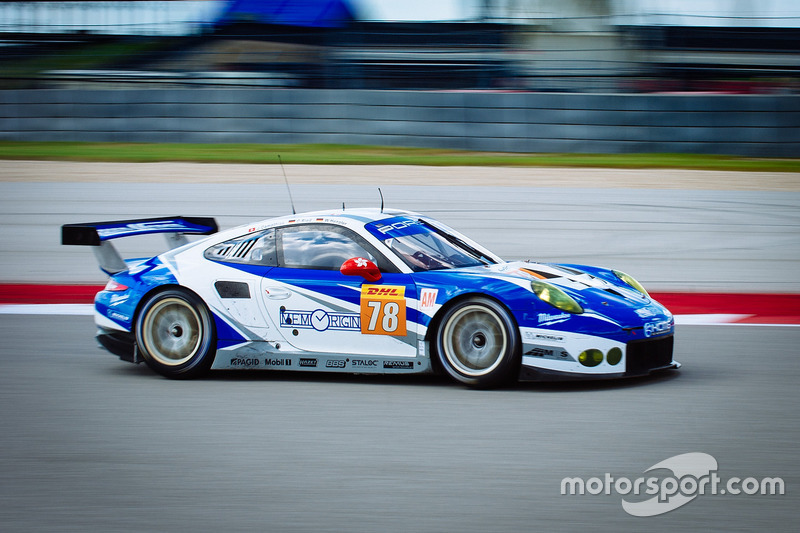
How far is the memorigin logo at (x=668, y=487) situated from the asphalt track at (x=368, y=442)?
6 cm

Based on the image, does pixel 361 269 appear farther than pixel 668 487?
Yes

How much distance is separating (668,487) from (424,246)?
2717 millimetres

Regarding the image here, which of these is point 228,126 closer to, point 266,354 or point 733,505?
point 266,354

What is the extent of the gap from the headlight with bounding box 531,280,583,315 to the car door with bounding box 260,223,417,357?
0.78m

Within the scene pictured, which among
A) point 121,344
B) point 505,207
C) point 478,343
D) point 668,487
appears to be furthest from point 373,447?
point 505,207

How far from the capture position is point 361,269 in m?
6.15

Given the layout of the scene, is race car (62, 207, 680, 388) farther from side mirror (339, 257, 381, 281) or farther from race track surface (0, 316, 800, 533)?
race track surface (0, 316, 800, 533)

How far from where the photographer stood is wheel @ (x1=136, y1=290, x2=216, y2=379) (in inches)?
260

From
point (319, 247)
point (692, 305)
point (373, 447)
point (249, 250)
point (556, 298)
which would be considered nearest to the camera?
point (373, 447)

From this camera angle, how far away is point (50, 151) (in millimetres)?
18906

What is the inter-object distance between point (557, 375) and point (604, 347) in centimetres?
33

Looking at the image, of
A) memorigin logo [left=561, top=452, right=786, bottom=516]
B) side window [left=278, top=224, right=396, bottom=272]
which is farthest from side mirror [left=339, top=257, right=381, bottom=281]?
memorigin logo [left=561, top=452, right=786, bottom=516]

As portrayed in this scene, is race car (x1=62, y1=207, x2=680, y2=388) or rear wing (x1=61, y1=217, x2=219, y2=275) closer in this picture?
race car (x1=62, y1=207, x2=680, y2=388)

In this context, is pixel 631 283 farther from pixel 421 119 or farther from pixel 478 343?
Result: pixel 421 119
